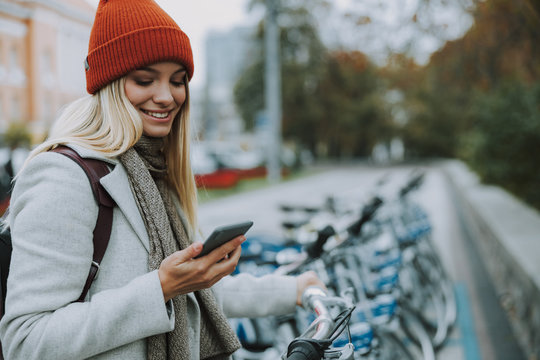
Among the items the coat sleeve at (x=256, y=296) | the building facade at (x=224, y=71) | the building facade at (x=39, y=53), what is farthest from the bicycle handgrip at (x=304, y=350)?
the building facade at (x=224, y=71)

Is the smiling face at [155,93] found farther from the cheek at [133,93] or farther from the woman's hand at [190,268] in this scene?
the woman's hand at [190,268]

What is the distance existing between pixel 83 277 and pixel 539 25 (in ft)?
14.8

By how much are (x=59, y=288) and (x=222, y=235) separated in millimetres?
367

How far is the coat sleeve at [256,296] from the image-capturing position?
5.44ft

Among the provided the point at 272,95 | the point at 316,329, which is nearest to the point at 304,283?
the point at 316,329

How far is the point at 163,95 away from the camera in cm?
137

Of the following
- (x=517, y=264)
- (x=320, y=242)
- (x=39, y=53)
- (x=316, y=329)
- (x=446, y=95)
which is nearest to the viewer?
(x=316, y=329)

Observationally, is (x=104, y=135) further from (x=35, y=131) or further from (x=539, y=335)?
(x=35, y=131)

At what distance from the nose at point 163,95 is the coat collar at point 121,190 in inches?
8.3

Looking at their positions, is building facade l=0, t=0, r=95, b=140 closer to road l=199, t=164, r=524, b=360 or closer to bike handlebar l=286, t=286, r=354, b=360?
bike handlebar l=286, t=286, r=354, b=360

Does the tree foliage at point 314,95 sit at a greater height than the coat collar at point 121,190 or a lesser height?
greater

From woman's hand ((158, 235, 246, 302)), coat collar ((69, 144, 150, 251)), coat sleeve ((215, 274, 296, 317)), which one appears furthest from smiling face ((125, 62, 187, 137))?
coat sleeve ((215, 274, 296, 317))

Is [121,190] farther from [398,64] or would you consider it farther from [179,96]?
[398,64]

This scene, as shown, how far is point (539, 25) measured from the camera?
169 inches
